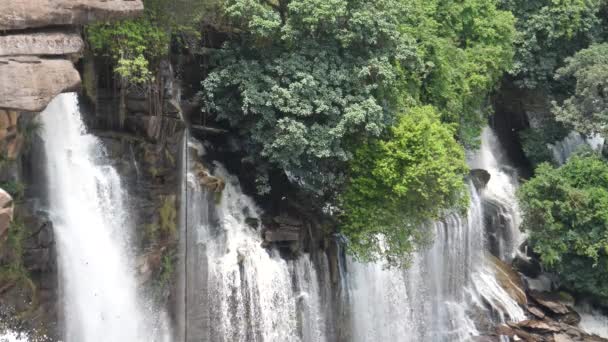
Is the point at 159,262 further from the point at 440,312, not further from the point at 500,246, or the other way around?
the point at 500,246

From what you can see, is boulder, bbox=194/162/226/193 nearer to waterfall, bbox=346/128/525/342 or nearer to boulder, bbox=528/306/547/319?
waterfall, bbox=346/128/525/342

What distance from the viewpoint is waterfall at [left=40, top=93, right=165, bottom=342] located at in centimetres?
1326

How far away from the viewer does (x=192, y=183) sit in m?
15.6

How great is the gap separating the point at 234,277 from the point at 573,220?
10848 millimetres

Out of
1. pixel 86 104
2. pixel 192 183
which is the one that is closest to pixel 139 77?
pixel 86 104

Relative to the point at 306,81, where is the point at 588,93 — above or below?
above

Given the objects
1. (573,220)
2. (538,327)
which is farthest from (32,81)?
(538,327)

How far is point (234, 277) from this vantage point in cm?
1553

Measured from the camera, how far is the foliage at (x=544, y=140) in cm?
2564

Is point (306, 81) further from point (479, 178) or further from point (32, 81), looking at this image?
point (479, 178)

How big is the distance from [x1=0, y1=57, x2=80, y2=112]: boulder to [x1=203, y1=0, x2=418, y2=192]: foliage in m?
4.56

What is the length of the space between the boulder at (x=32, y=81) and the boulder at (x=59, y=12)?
1.99 feet

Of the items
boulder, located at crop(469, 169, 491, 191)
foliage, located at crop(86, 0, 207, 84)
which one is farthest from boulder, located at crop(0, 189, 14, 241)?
boulder, located at crop(469, 169, 491, 191)

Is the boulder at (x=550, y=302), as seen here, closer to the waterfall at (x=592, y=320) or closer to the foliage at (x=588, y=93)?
the waterfall at (x=592, y=320)
